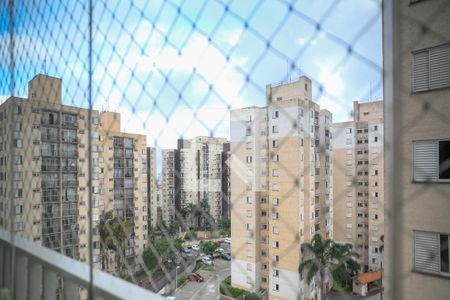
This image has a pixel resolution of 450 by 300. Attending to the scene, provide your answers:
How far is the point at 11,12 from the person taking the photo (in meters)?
0.85

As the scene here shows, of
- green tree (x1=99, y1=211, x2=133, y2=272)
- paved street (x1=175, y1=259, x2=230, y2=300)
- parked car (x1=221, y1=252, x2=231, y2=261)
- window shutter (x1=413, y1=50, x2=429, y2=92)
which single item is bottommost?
parked car (x1=221, y1=252, x2=231, y2=261)

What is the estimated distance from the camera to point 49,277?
2.25 feet

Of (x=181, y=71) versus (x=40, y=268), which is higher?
(x=181, y=71)

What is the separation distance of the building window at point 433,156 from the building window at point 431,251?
0.10 meters

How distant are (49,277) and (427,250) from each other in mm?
870

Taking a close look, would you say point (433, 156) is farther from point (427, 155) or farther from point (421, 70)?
point (421, 70)

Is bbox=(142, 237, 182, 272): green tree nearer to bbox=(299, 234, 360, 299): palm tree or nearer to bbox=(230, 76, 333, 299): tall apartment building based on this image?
bbox=(230, 76, 333, 299): tall apartment building

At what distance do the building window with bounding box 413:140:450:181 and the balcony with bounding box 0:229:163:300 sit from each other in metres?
0.50

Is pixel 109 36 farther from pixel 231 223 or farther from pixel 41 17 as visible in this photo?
pixel 231 223

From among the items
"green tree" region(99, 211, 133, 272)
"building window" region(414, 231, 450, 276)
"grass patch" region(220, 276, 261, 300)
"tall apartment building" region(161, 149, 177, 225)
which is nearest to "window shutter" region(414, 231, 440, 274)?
"building window" region(414, 231, 450, 276)

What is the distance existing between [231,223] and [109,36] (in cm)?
186

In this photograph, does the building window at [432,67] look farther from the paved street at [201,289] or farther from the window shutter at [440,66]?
the paved street at [201,289]

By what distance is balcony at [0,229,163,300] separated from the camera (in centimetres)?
49

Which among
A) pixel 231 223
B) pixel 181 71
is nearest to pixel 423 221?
pixel 181 71
